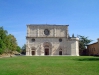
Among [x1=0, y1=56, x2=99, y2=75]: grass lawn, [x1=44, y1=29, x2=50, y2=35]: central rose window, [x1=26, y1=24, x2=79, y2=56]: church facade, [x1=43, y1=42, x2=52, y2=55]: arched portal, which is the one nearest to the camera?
[x1=0, y1=56, x2=99, y2=75]: grass lawn

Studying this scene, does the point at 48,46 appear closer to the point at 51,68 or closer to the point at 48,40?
the point at 48,40

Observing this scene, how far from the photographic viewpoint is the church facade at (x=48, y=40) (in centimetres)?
5581

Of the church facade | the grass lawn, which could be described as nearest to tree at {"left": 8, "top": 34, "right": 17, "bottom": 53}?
the church facade

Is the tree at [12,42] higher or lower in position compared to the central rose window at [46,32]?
lower

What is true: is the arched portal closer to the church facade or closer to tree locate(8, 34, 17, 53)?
the church facade

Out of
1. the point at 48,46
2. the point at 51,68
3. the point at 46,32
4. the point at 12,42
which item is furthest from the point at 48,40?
the point at 51,68

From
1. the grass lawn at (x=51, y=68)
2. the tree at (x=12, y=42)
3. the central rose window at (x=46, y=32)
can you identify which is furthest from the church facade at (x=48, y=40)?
the grass lawn at (x=51, y=68)

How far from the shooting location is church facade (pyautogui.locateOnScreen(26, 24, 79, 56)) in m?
55.8

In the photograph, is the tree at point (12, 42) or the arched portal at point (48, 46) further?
the arched portal at point (48, 46)

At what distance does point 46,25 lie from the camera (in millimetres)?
56938

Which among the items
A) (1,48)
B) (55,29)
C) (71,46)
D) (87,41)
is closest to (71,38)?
(71,46)

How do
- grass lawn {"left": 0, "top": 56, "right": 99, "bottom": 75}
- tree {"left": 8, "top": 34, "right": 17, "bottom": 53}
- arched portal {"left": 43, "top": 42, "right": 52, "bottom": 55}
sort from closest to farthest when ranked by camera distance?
grass lawn {"left": 0, "top": 56, "right": 99, "bottom": 75}, tree {"left": 8, "top": 34, "right": 17, "bottom": 53}, arched portal {"left": 43, "top": 42, "right": 52, "bottom": 55}

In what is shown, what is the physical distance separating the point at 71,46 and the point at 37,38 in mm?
11768

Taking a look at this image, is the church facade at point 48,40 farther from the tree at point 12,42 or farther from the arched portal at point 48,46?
the tree at point 12,42
